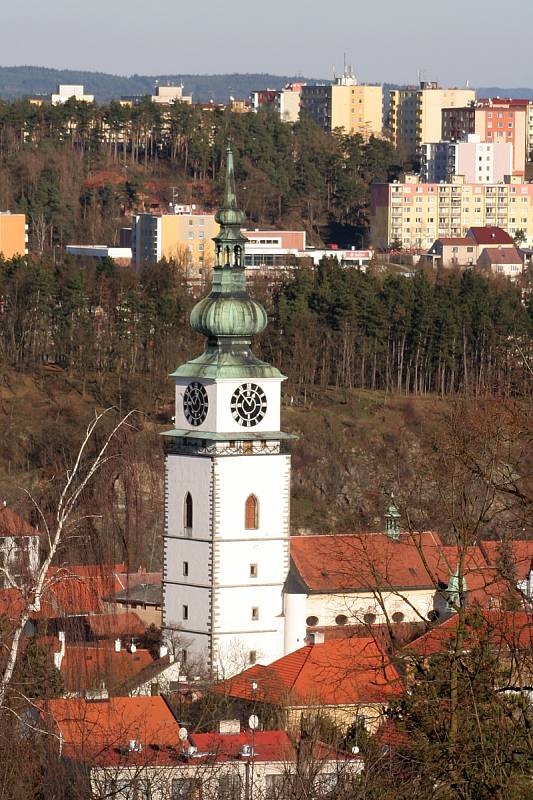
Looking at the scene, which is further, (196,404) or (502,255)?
(502,255)

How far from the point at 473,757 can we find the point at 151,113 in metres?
144

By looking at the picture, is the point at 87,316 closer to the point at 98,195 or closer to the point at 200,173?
the point at 98,195

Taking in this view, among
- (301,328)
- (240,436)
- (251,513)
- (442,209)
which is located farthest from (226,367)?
(442,209)

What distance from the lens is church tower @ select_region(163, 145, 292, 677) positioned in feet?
207

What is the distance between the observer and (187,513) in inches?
2522

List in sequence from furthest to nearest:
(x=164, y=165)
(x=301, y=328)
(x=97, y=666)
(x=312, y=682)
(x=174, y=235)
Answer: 1. (x=164, y=165)
2. (x=174, y=235)
3. (x=301, y=328)
4. (x=312, y=682)
5. (x=97, y=666)

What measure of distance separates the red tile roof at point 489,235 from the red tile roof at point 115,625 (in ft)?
359

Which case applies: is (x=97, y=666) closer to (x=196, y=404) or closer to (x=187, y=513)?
(x=187, y=513)

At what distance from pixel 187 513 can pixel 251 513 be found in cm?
151

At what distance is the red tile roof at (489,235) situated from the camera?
6806 inches

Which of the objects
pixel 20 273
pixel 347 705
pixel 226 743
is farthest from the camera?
pixel 20 273

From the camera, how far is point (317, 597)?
219 feet

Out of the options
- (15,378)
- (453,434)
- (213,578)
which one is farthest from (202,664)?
(15,378)

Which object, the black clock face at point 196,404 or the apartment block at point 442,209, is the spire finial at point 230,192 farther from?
the apartment block at point 442,209
